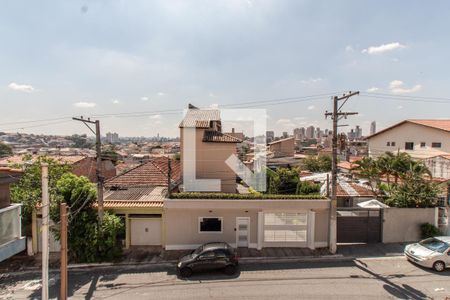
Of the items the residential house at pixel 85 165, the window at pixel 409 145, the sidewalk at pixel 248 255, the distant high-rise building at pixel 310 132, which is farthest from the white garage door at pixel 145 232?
the distant high-rise building at pixel 310 132

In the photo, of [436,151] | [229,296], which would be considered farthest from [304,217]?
[436,151]

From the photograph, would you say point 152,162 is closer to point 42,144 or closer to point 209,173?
point 209,173

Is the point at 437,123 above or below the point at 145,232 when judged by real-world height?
above

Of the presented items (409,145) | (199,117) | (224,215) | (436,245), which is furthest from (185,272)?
(409,145)

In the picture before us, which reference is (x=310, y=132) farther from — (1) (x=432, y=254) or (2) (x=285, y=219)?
(1) (x=432, y=254)

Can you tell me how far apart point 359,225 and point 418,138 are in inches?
1065

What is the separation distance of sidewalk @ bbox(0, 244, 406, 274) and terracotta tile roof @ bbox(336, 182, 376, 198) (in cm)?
611

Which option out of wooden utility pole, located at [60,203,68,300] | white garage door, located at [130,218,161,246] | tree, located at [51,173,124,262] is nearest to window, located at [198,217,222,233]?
white garage door, located at [130,218,161,246]

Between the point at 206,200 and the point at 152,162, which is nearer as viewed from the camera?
the point at 206,200

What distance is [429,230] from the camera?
14.8 metres

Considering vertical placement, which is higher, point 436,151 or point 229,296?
point 436,151

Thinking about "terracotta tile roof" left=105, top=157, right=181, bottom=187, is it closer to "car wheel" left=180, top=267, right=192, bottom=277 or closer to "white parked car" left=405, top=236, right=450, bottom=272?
"car wheel" left=180, top=267, right=192, bottom=277

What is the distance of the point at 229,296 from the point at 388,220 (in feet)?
35.2

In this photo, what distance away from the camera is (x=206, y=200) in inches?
539
